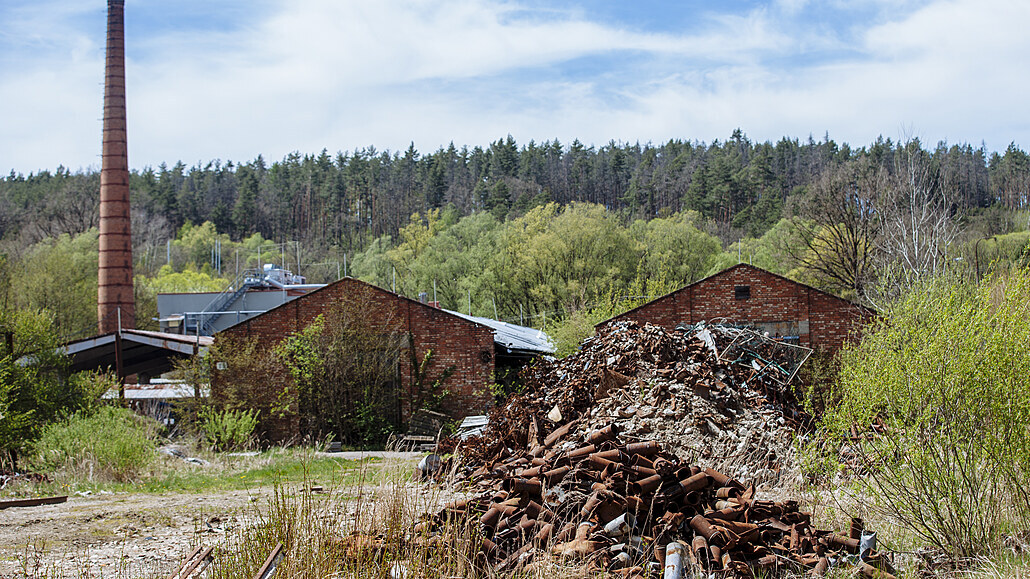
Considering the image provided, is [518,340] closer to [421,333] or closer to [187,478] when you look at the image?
[421,333]

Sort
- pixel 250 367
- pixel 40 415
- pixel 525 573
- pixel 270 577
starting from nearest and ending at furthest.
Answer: pixel 270 577
pixel 525 573
pixel 40 415
pixel 250 367

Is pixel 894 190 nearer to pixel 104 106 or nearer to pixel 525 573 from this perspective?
pixel 525 573

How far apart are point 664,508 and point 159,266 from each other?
71910 millimetres

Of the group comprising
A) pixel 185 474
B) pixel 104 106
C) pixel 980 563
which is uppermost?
pixel 104 106

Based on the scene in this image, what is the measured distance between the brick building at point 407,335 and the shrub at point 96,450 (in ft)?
28.0

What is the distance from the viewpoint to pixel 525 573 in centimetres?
584

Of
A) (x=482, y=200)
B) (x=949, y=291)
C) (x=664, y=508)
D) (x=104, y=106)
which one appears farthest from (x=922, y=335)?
(x=482, y=200)

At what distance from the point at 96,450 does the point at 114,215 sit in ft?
73.2

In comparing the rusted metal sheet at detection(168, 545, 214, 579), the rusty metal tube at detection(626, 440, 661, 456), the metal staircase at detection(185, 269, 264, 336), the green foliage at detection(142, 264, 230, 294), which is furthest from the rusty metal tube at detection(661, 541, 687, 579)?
the green foliage at detection(142, 264, 230, 294)

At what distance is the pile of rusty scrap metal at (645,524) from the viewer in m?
6.55

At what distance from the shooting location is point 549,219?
50250 mm

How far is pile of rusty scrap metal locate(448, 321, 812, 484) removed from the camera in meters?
11.9

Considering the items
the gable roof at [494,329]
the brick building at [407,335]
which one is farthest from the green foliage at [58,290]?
the brick building at [407,335]

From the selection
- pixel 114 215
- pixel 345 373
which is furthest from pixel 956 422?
pixel 114 215
